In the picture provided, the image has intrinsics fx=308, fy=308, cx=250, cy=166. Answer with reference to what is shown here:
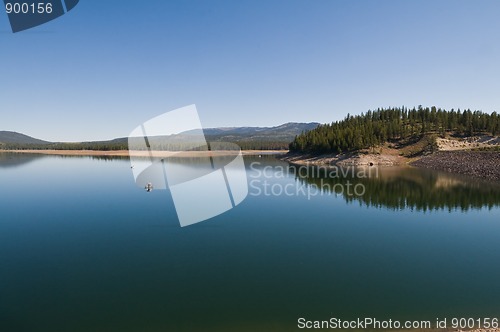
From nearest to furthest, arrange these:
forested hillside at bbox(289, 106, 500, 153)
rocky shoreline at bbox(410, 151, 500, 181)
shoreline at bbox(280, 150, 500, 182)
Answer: rocky shoreline at bbox(410, 151, 500, 181)
shoreline at bbox(280, 150, 500, 182)
forested hillside at bbox(289, 106, 500, 153)

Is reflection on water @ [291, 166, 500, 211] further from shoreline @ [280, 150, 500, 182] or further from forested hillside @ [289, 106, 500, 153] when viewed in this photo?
forested hillside @ [289, 106, 500, 153]

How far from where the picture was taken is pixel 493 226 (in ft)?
94.3

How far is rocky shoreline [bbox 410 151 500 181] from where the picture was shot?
198 feet

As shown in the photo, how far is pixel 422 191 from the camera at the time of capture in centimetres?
4672

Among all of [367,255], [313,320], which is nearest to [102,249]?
[313,320]

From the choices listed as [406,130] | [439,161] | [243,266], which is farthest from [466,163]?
[243,266]

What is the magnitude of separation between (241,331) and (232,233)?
14.0 meters

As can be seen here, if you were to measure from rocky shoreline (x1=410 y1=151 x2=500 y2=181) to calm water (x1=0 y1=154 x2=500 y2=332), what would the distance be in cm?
2937

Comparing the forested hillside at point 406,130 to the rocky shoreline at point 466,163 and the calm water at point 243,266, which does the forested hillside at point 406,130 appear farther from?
the calm water at point 243,266

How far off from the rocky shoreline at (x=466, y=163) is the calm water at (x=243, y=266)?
29369mm

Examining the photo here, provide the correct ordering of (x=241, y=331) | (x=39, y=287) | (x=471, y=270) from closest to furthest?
(x=241, y=331), (x=39, y=287), (x=471, y=270)

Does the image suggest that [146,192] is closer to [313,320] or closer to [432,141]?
[313,320]

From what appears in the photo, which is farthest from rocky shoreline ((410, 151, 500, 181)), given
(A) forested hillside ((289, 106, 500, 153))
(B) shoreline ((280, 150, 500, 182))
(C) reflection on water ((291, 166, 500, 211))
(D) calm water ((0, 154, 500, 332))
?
(D) calm water ((0, 154, 500, 332))

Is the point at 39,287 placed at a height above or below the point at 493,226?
above
